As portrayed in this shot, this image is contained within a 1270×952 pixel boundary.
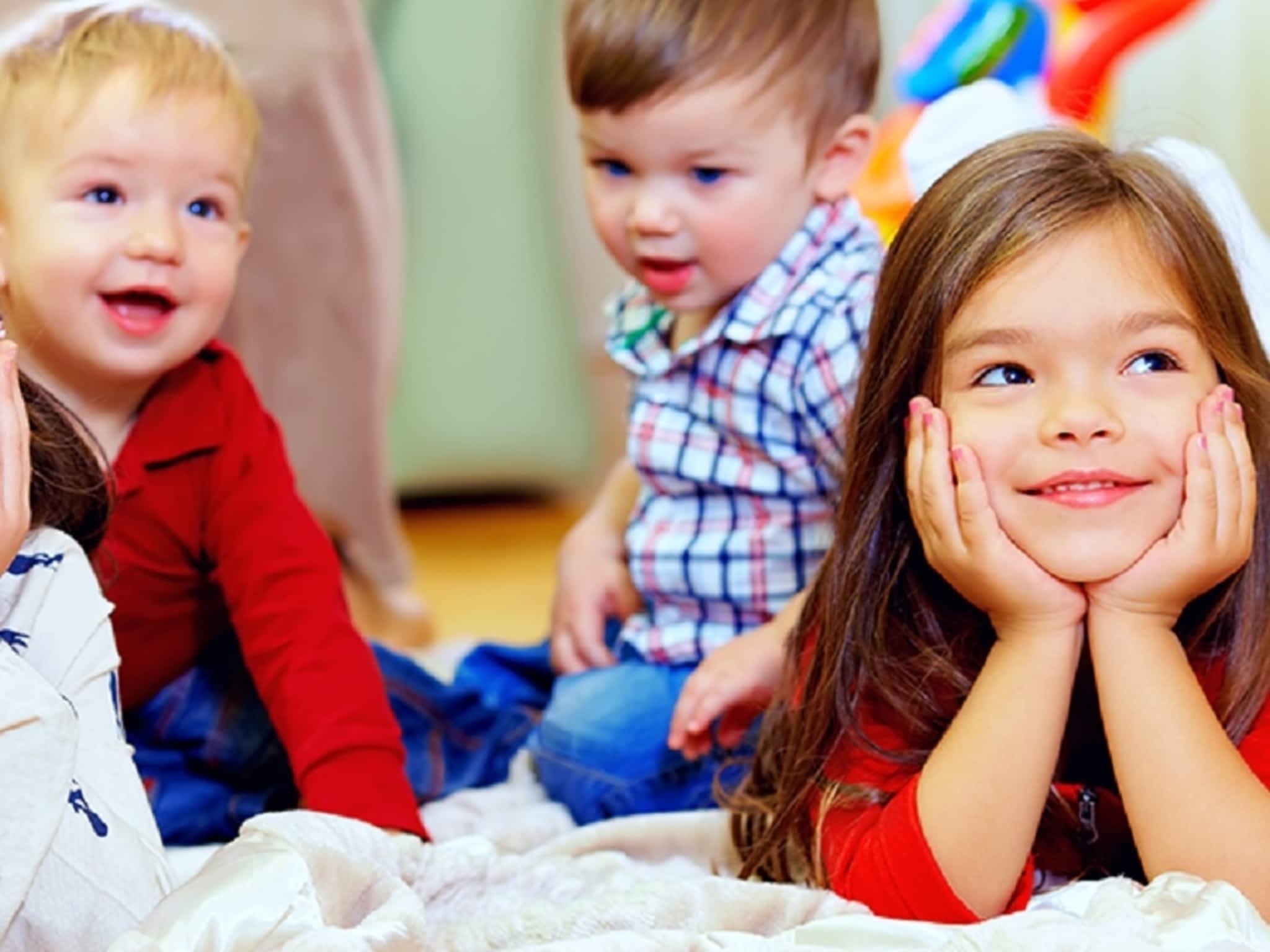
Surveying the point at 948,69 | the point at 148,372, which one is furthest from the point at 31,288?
the point at 948,69

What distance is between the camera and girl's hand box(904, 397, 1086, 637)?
0.89 m

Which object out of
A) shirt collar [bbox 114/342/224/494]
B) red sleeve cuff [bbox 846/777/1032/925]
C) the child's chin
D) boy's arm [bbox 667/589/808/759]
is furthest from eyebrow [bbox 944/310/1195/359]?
shirt collar [bbox 114/342/224/494]

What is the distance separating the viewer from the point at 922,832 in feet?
2.92

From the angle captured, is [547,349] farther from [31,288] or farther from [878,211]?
[31,288]

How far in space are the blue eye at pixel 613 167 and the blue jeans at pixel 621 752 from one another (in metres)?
0.38

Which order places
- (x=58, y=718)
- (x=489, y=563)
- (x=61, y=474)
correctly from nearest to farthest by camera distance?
1. (x=58, y=718)
2. (x=61, y=474)
3. (x=489, y=563)

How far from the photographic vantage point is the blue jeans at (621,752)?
1.30 metres

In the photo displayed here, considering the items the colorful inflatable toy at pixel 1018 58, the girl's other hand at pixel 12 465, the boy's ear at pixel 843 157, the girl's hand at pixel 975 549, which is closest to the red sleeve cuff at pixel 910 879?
the girl's hand at pixel 975 549

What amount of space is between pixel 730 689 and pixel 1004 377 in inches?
14.8

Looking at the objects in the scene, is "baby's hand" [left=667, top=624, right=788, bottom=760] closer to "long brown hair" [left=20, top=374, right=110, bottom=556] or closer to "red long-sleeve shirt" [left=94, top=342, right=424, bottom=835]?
"red long-sleeve shirt" [left=94, top=342, right=424, bottom=835]

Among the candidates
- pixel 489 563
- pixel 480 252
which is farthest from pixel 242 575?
pixel 480 252

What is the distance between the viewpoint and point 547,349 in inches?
111

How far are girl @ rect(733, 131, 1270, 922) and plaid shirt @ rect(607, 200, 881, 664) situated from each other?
29 cm

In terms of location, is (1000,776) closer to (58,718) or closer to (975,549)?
(975,549)
